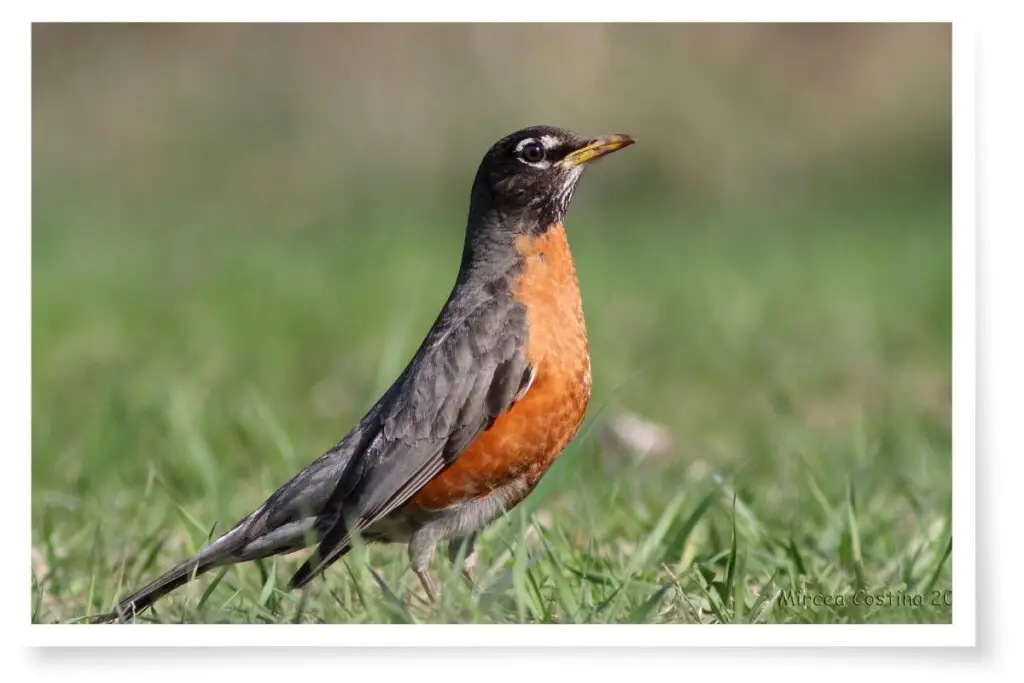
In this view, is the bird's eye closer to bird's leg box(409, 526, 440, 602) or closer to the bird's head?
Answer: the bird's head

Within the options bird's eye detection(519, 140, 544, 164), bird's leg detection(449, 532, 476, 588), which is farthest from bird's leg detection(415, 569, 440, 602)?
bird's eye detection(519, 140, 544, 164)

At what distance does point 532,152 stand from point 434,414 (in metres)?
1.14

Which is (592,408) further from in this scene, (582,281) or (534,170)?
(582,281)

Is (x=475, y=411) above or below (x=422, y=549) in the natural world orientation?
above

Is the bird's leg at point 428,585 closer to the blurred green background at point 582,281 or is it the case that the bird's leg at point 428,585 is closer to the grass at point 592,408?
the grass at point 592,408

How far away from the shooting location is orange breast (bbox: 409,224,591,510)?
539 cm

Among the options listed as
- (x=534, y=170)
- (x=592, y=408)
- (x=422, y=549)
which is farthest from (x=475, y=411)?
(x=592, y=408)

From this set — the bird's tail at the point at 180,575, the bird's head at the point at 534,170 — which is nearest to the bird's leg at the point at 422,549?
the bird's tail at the point at 180,575

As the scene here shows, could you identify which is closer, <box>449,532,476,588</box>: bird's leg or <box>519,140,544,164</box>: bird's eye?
<box>449,532,476,588</box>: bird's leg

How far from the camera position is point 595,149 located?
5828 millimetres

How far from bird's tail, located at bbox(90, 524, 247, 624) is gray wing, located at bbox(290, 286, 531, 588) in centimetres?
39

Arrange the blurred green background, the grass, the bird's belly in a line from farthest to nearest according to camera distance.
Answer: the blurred green background < the grass < the bird's belly
